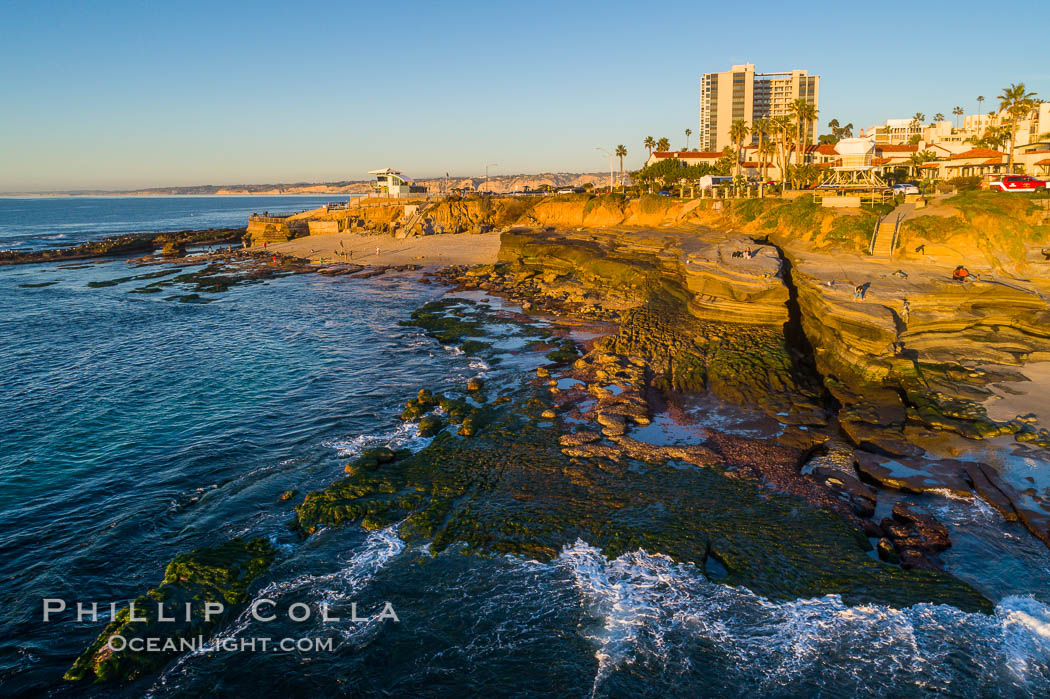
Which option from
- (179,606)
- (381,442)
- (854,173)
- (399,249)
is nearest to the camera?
(179,606)

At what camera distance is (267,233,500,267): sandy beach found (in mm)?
66312

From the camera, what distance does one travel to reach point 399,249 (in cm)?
7275

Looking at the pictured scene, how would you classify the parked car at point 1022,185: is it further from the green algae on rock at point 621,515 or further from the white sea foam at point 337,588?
the white sea foam at point 337,588

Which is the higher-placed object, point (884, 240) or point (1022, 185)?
point (1022, 185)

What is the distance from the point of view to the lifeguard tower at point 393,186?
97.0 metres

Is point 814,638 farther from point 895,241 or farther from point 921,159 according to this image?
point 921,159

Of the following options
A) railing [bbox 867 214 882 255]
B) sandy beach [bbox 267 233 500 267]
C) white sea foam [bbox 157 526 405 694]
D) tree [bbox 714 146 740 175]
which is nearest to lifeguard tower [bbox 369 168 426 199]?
sandy beach [bbox 267 233 500 267]

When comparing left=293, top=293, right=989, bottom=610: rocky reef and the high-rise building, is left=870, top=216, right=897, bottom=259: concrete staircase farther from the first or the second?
the high-rise building

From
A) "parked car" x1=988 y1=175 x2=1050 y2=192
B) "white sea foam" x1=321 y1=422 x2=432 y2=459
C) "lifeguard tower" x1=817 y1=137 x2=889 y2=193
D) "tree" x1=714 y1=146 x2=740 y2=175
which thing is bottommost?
"white sea foam" x1=321 y1=422 x2=432 y2=459

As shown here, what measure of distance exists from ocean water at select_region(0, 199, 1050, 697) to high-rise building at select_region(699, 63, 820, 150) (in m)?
157

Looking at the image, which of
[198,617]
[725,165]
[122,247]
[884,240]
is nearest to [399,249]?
[122,247]

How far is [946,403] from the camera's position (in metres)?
20.8

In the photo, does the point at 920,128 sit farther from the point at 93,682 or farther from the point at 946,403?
the point at 93,682

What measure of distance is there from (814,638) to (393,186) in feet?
317
